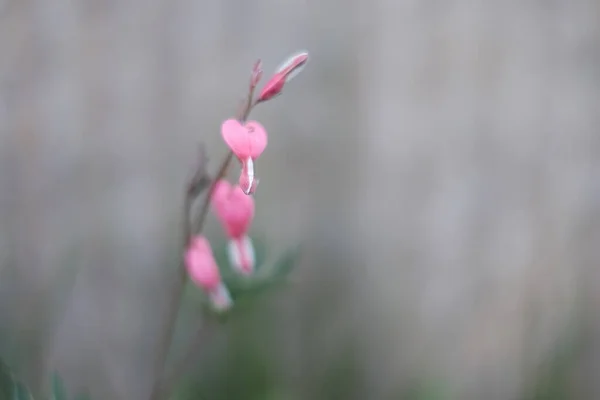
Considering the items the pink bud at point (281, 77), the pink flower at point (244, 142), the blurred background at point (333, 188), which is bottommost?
the blurred background at point (333, 188)

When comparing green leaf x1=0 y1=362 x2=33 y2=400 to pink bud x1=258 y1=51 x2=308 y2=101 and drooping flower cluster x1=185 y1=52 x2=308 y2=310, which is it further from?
pink bud x1=258 y1=51 x2=308 y2=101

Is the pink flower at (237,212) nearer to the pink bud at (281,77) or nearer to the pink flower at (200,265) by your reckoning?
the pink flower at (200,265)

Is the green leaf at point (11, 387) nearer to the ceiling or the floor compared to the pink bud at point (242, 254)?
nearer to the floor

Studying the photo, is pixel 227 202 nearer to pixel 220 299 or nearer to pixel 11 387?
pixel 220 299

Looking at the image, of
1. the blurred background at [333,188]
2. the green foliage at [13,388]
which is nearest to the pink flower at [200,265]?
the green foliage at [13,388]

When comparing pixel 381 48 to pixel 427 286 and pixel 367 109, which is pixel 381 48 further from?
pixel 427 286

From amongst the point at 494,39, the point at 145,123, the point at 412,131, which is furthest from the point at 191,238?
the point at 494,39
